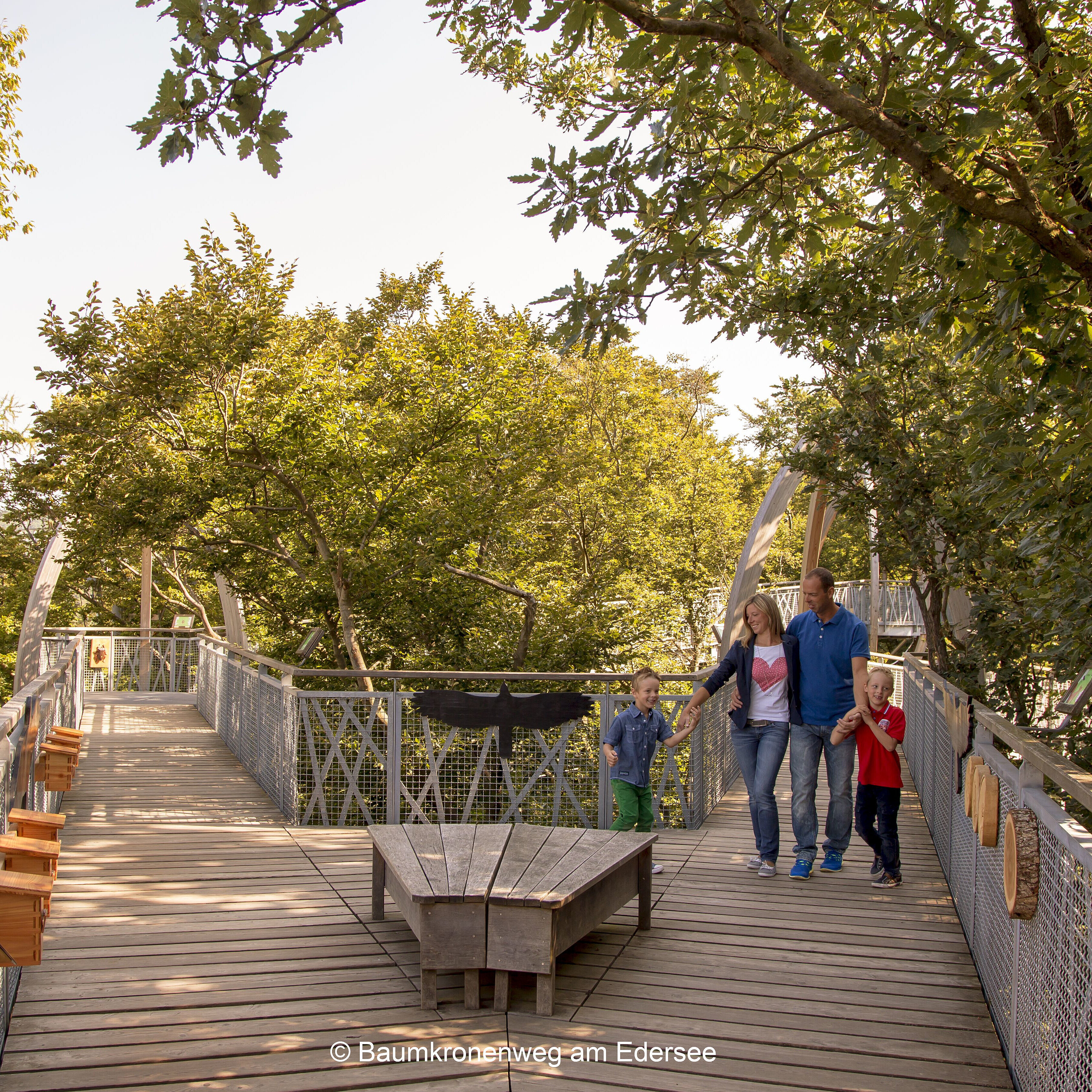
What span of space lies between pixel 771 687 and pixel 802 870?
1048 mm

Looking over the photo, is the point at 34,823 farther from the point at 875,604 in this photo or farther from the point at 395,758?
the point at 875,604

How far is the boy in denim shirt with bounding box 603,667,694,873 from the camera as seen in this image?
5.39m

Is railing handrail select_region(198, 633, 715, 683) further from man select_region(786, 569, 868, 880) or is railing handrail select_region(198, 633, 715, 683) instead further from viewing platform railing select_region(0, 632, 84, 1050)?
viewing platform railing select_region(0, 632, 84, 1050)

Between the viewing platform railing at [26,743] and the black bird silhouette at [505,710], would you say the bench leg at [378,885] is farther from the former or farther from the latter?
the viewing platform railing at [26,743]

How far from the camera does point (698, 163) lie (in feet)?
15.3

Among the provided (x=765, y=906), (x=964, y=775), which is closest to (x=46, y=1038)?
(x=765, y=906)

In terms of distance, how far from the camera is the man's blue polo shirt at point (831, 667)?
215 inches

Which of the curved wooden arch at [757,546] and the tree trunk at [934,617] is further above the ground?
the curved wooden arch at [757,546]

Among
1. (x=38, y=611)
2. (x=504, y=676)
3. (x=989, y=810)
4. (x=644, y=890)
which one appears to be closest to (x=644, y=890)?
(x=644, y=890)

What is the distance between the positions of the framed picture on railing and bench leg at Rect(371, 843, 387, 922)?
14.6 m

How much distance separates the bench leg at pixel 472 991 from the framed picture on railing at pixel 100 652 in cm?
1574

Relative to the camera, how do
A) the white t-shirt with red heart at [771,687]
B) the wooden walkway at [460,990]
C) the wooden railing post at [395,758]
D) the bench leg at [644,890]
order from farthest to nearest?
the wooden railing post at [395,758] < the white t-shirt with red heart at [771,687] < the bench leg at [644,890] < the wooden walkway at [460,990]

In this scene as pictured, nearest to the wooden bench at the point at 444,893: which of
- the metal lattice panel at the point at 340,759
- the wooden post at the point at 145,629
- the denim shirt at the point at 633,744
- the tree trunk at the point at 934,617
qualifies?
the denim shirt at the point at 633,744

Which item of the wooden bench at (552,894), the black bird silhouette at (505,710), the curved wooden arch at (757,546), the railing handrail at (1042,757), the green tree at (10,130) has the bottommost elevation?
the wooden bench at (552,894)
